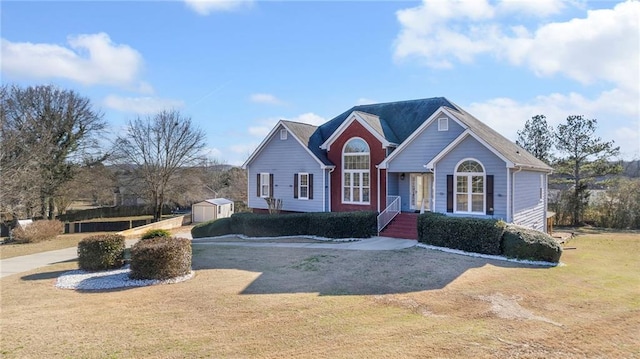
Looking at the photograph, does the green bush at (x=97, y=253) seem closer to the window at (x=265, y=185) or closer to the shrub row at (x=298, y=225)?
the shrub row at (x=298, y=225)

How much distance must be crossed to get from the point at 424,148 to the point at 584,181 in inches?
765

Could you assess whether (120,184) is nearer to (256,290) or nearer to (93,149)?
(93,149)

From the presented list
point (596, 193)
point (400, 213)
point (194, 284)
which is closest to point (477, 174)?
point (400, 213)

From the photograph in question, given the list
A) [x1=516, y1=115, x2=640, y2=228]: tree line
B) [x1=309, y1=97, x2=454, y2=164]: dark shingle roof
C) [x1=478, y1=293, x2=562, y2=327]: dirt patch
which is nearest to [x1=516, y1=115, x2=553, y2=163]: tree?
[x1=516, y1=115, x2=640, y2=228]: tree line

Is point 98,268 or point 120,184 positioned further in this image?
point 120,184

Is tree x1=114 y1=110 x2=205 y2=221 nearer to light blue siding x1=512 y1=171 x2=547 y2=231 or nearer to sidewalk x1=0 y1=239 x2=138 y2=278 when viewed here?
sidewalk x1=0 y1=239 x2=138 y2=278

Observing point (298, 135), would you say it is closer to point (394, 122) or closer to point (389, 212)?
point (394, 122)

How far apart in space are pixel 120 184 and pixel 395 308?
3846cm

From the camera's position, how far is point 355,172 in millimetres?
22562

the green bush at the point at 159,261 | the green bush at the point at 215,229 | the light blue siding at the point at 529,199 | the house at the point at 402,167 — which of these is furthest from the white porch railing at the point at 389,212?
the green bush at the point at 159,261

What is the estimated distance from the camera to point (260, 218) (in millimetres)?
21781

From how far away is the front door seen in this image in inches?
832

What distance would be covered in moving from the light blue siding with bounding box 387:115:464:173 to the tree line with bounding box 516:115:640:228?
58.4 feet

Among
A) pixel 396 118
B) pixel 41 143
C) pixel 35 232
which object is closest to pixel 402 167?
pixel 396 118
